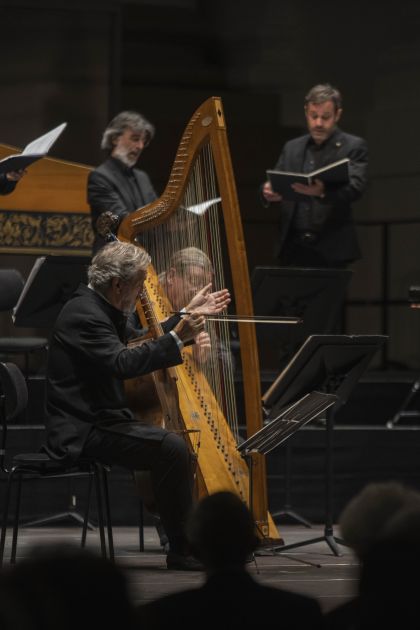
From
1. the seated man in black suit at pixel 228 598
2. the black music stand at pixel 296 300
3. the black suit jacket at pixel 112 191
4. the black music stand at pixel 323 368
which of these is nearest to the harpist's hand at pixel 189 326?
the black music stand at pixel 323 368

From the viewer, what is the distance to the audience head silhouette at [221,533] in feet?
5.93

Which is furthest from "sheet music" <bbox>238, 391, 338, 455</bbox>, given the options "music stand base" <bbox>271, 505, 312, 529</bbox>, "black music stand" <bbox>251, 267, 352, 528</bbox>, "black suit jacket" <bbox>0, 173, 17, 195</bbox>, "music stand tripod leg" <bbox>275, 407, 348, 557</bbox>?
"black suit jacket" <bbox>0, 173, 17, 195</bbox>

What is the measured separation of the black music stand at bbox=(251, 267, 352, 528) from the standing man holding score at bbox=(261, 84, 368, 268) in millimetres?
582

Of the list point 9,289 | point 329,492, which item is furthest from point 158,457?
point 9,289

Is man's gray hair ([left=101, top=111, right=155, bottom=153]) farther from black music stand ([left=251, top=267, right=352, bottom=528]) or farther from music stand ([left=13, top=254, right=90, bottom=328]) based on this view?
black music stand ([left=251, top=267, right=352, bottom=528])

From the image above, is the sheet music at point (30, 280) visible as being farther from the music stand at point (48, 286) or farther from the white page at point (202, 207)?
the white page at point (202, 207)

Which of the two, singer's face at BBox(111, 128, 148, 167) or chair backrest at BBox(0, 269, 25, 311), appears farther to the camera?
singer's face at BBox(111, 128, 148, 167)

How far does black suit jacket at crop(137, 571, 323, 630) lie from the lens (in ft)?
5.51

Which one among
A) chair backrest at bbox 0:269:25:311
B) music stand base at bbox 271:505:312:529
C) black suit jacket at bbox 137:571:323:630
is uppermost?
chair backrest at bbox 0:269:25:311

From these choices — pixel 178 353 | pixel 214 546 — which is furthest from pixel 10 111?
pixel 214 546

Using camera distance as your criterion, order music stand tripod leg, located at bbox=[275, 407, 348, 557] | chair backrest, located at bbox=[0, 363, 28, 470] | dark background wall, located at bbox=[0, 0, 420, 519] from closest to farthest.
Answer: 1. chair backrest, located at bbox=[0, 363, 28, 470]
2. music stand tripod leg, located at bbox=[275, 407, 348, 557]
3. dark background wall, located at bbox=[0, 0, 420, 519]

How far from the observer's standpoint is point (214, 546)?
1.83 metres

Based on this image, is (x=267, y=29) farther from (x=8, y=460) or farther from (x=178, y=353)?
(x=178, y=353)

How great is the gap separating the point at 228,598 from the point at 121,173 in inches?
172
